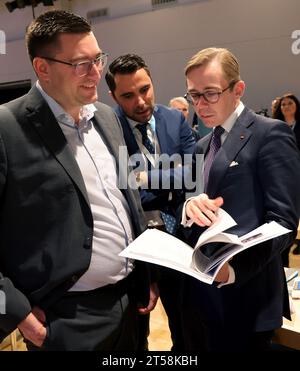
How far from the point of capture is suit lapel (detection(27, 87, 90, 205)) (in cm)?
125

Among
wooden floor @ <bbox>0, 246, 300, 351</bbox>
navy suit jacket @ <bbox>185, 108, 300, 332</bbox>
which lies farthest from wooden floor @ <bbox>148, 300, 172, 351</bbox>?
navy suit jacket @ <bbox>185, 108, 300, 332</bbox>

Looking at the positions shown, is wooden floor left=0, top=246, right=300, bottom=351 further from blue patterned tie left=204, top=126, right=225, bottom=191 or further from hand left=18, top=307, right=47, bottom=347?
blue patterned tie left=204, top=126, right=225, bottom=191

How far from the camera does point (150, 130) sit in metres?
1.86

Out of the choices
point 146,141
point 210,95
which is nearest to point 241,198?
point 210,95

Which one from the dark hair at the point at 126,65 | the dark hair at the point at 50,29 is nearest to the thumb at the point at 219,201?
the dark hair at the point at 50,29

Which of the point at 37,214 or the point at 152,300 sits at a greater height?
the point at 37,214

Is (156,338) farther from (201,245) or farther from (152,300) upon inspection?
(201,245)

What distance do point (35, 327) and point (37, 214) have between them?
353mm

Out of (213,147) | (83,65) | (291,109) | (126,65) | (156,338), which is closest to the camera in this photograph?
(83,65)

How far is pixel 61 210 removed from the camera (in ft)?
4.04

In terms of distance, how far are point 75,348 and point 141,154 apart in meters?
0.90

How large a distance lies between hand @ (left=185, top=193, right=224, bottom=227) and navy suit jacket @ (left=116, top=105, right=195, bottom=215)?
47cm

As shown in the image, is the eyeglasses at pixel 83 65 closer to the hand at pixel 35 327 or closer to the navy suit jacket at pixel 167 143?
the navy suit jacket at pixel 167 143

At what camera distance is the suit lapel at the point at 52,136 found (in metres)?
1.25
